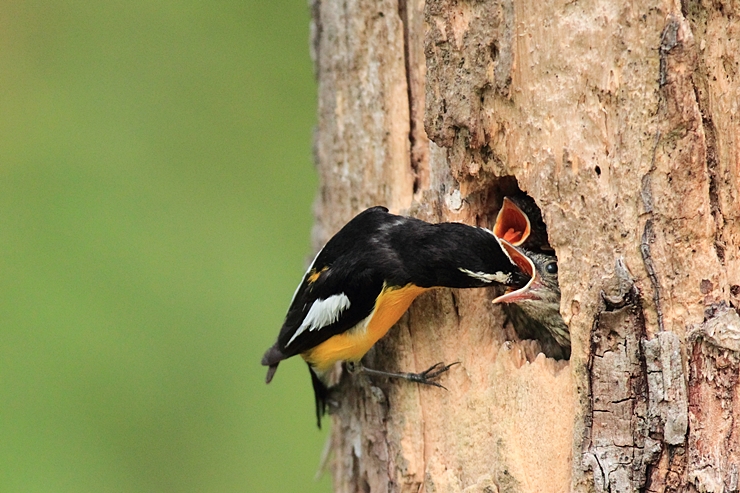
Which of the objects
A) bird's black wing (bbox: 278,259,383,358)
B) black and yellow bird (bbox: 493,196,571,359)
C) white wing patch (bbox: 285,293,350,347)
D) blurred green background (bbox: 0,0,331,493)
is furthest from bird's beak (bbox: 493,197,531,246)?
blurred green background (bbox: 0,0,331,493)

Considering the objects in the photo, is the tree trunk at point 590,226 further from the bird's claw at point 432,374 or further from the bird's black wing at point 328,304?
the bird's black wing at point 328,304

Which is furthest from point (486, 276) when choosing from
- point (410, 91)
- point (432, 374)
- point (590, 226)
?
point (410, 91)

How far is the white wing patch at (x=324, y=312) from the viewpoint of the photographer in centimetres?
383

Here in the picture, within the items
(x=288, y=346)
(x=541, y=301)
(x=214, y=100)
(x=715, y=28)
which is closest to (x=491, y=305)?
(x=541, y=301)

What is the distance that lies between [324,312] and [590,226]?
4.12ft

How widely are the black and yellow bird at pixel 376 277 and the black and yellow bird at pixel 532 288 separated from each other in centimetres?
8

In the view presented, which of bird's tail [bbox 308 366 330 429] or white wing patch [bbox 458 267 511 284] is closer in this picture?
white wing patch [bbox 458 267 511 284]

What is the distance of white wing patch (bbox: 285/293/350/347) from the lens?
3.83 meters

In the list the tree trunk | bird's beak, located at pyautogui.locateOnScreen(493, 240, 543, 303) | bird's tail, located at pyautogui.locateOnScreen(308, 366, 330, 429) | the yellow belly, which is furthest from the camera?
bird's tail, located at pyautogui.locateOnScreen(308, 366, 330, 429)

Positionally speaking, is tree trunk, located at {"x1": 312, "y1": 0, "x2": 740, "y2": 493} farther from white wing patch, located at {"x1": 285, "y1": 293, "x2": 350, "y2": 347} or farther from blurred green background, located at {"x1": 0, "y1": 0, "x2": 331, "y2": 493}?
blurred green background, located at {"x1": 0, "y1": 0, "x2": 331, "y2": 493}

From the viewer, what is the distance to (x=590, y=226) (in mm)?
3090

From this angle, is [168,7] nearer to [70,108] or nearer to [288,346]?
[70,108]

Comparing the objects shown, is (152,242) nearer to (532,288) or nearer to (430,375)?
(430,375)

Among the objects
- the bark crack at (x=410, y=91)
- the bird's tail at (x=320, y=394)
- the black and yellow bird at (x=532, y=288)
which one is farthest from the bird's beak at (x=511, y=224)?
the bird's tail at (x=320, y=394)
